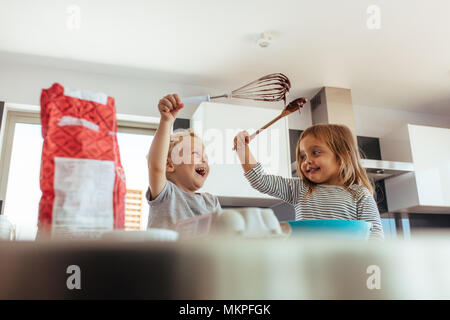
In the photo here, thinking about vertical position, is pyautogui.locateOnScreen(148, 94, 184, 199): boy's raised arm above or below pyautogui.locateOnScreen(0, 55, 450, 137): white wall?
below

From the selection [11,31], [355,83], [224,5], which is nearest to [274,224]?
[224,5]

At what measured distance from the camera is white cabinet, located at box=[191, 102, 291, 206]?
2.25m

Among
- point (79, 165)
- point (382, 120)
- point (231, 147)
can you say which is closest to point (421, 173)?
point (382, 120)

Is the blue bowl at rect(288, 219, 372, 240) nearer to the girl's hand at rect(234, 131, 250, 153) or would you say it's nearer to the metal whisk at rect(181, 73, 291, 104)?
the metal whisk at rect(181, 73, 291, 104)

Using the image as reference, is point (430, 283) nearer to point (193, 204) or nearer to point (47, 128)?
point (47, 128)

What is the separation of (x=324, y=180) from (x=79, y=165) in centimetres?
89

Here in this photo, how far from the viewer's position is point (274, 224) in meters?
0.27

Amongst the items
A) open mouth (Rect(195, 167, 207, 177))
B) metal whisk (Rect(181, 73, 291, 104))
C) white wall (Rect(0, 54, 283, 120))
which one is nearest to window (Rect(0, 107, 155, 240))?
white wall (Rect(0, 54, 283, 120))

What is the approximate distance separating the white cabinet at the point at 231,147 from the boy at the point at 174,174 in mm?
1025

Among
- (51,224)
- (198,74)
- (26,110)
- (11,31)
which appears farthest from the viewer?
(198,74)

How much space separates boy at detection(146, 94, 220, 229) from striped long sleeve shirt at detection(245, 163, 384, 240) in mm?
160

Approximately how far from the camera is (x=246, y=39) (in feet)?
7.23
